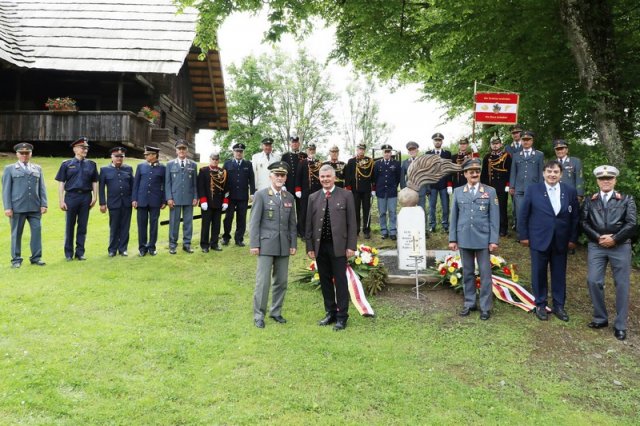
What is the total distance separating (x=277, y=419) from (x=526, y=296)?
13.5 ft

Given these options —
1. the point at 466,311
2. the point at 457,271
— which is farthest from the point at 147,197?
the point at 466,311

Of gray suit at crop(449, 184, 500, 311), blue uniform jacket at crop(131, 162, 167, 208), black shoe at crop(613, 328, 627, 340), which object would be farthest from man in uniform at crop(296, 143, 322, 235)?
black shoe at crop(613, 328, 627, 340)

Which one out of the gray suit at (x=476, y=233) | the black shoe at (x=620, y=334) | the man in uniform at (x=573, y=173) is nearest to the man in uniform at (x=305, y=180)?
the gray suit at (x=476, y=233)

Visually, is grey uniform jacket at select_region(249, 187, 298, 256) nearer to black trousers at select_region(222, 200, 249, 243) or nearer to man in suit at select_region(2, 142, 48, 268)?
black trousers at select_region(222, 200, 249, 243)

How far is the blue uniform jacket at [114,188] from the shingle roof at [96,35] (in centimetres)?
972

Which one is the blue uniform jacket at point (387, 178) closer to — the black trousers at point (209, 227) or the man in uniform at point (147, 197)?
the black trousers at point (209, 227)

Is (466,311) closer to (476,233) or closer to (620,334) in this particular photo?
(476,233)

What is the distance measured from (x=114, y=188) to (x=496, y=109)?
283 inches

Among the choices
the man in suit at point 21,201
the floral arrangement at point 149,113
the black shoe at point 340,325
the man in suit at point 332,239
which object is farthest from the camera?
the floral arrangement at point 149,113

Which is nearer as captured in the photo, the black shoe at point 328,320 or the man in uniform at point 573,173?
the black shoe at point 328,320

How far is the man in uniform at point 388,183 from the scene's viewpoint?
950 centimetres

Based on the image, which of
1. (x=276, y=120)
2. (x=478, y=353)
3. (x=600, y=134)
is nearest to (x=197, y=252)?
(x=478, y=353)

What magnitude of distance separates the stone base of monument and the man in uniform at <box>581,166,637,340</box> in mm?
2041

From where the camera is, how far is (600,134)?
828 cm
